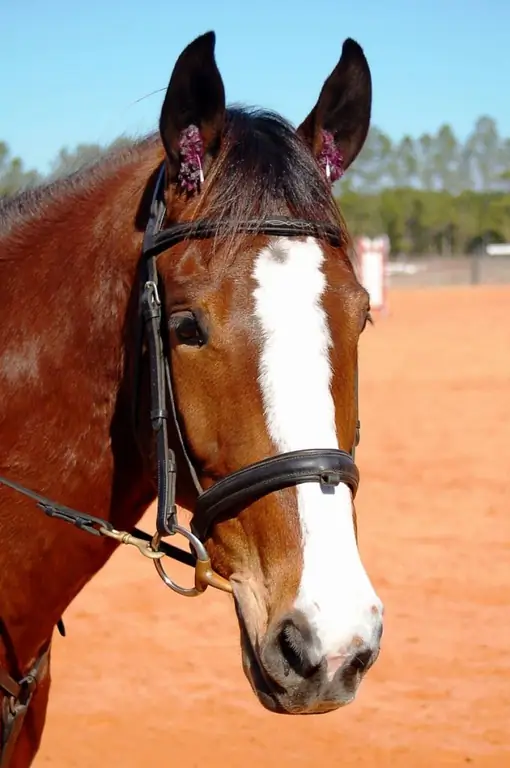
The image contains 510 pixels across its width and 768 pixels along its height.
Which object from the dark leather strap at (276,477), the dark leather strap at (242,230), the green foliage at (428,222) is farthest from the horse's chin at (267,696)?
the green foliage at (428,222)

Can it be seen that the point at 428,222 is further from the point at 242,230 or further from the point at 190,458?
the point at 190,458

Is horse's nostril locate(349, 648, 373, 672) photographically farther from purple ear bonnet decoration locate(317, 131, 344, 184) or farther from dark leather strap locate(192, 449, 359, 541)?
purple ear bonnet decoration locate(317, 131, 344, 184)

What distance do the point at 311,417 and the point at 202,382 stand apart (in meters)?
0.29

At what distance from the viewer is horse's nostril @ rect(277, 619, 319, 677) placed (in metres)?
1.89

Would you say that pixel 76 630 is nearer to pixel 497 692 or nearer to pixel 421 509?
pixel 497 692

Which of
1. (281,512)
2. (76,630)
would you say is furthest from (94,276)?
(76,630)

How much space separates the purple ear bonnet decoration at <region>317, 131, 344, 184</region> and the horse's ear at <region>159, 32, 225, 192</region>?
0.32 m

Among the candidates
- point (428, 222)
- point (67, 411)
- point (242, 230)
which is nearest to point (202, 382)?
point (242, 230)

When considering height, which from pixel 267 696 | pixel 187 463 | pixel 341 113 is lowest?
pixel 267 696

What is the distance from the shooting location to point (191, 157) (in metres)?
2.29

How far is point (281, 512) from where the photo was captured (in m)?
2.01

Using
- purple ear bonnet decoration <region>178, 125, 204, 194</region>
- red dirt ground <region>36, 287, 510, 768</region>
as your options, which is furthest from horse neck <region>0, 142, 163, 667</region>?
red dirt ground <region>36, 287, 510, 768</region>

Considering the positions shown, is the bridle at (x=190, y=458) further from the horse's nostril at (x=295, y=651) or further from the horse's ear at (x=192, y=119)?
the horse's nostril at (x=295, y=651)

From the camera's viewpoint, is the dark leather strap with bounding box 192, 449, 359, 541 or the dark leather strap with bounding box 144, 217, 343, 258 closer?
the dark leather strap with bounding box 192, 449, 359, 541
